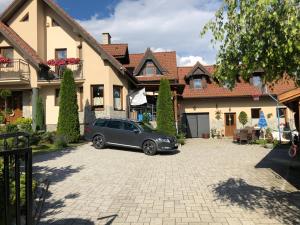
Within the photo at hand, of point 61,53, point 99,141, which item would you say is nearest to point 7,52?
point 61,53

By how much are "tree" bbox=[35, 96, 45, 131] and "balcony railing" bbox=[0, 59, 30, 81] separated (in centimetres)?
184

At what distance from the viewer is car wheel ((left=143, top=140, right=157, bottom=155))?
1719cm

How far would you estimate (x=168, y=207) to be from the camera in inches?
306

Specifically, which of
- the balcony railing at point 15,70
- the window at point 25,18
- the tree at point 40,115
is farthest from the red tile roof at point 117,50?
the tree at point 40,115

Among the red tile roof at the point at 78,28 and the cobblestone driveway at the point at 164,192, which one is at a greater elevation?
the red tile roof at the point at 78,28

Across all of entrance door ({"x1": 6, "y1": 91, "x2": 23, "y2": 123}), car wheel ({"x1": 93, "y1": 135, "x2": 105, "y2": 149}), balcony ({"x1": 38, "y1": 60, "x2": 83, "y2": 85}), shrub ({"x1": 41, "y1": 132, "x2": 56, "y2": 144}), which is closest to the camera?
car wheel ({"x1": 93, "y1": 135, "x2": 105, "y2": 149})

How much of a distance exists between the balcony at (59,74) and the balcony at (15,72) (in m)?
1.01

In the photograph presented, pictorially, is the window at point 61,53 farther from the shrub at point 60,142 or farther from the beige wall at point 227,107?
the beige wall at point 227,107

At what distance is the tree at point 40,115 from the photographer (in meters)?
22.7

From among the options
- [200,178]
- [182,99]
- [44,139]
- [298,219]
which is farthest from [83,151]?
[182,99]

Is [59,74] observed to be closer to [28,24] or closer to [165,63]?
[28,24]

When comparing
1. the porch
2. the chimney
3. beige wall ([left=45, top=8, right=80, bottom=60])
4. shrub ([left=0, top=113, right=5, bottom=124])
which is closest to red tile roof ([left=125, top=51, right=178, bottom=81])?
the chimney

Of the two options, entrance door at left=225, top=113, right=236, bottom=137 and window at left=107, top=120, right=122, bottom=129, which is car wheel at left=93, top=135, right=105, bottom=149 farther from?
entrance door at left=225, top=113, right=236, bottom=137

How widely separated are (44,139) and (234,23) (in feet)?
55.7
